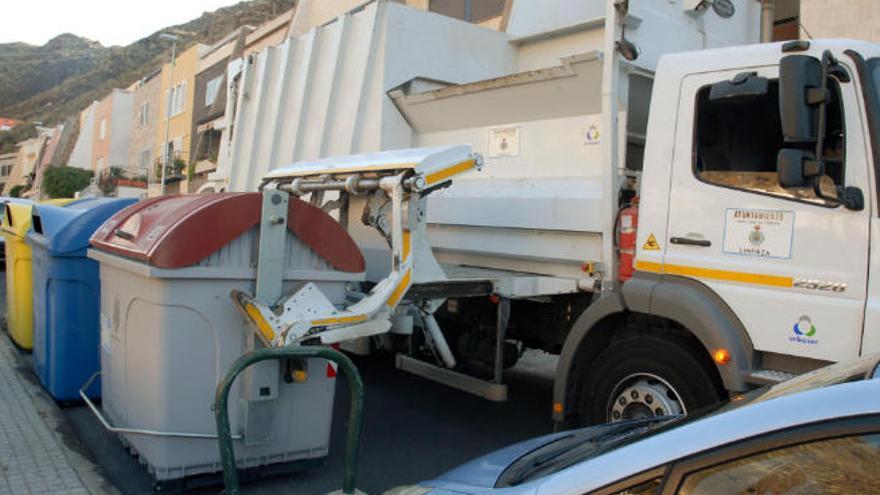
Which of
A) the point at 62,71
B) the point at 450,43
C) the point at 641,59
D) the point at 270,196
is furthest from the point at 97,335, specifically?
the point at 62,71

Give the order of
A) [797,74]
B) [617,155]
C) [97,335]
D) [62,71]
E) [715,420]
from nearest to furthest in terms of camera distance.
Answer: [715,420]
[797,74]
[617,155]
[97,335]
[62,71]

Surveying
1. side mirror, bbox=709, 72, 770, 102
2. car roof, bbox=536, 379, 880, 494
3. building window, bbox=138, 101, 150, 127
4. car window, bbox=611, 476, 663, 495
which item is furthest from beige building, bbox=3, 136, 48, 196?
car window, bbox=611, 476, 663, 495

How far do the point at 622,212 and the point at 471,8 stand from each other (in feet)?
33.5

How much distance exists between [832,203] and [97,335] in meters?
5.13

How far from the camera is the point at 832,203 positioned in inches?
135

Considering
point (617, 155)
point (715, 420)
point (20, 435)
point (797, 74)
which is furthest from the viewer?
point (20, 435)

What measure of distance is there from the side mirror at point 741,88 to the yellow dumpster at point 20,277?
6.19m

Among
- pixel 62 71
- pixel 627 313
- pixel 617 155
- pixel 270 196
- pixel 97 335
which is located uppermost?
pixel 62 71

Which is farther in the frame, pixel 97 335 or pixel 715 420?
pixel 97 335

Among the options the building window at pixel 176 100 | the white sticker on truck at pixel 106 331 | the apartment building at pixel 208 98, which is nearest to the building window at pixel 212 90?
the apartment building at pixel 208 98

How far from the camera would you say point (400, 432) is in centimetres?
577

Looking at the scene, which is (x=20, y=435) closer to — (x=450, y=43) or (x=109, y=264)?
(x=109, y=264)

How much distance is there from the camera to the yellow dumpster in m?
7.16

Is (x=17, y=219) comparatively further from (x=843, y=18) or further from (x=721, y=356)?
(x=843, y=18)
